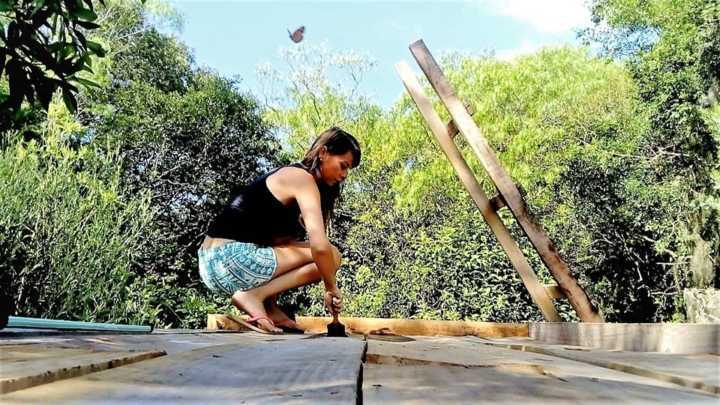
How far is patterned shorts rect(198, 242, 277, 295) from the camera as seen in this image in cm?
324

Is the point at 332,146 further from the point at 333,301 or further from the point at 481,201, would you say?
the point at 481,201

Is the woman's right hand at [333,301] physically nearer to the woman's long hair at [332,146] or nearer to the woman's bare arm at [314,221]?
the woman's bare arm at [314,221]

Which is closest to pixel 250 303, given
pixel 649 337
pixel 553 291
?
pixel 553 291

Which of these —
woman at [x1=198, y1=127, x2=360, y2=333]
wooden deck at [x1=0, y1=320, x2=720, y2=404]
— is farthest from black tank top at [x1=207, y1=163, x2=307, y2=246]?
wooden deck at [x1=0, y1=320, x2=720, y2=404]

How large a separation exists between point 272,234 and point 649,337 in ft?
6.63

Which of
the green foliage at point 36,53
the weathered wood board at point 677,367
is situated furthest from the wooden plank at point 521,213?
the weathered wood board at point 677,367

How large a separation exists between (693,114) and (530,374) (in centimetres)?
1262

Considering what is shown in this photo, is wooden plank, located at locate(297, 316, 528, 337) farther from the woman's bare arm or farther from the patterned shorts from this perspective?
the woman's bare arm

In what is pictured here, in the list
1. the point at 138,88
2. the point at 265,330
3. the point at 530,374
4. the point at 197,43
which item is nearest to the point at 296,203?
the point at 265,330

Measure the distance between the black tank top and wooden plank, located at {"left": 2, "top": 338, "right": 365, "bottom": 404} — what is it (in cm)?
212

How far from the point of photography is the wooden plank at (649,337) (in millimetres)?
1326

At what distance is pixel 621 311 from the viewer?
12555 mm

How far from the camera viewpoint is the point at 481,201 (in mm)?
3447

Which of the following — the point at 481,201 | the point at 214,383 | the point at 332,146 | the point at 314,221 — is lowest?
the point at 214,383
